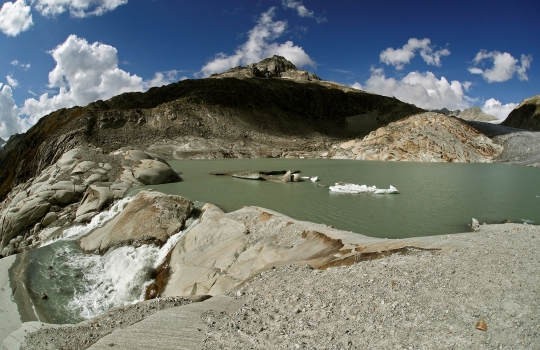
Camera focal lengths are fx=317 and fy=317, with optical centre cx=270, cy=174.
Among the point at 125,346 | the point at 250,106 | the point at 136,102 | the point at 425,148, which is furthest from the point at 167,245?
the point at 136,102

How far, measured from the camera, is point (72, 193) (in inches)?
762

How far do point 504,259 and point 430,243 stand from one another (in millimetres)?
1504

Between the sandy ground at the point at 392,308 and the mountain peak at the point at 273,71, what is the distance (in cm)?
13159

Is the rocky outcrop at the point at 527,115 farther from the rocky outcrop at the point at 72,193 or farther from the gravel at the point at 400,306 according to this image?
the gravel at the point at 400,306

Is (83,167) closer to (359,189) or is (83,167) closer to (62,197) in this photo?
(62,197)

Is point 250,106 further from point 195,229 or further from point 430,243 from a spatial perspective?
point 430,243

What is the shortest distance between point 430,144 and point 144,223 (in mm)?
50332

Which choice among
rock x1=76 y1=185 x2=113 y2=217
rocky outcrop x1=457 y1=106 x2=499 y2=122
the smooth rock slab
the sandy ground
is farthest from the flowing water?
rocky outcrop x1=457 y1=106 x2=499 y2=122

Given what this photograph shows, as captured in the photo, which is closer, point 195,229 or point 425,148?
point 195,229

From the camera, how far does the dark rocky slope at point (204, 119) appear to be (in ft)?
186

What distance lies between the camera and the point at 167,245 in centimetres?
1223

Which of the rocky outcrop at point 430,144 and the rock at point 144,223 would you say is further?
the rocky outcrop at point 430,144

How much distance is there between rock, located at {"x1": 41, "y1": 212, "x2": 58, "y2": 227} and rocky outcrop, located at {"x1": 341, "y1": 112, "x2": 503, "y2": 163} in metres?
47.5

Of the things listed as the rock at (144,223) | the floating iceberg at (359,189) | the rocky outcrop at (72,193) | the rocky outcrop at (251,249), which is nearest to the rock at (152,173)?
the rocky outcrop at (72,193)
